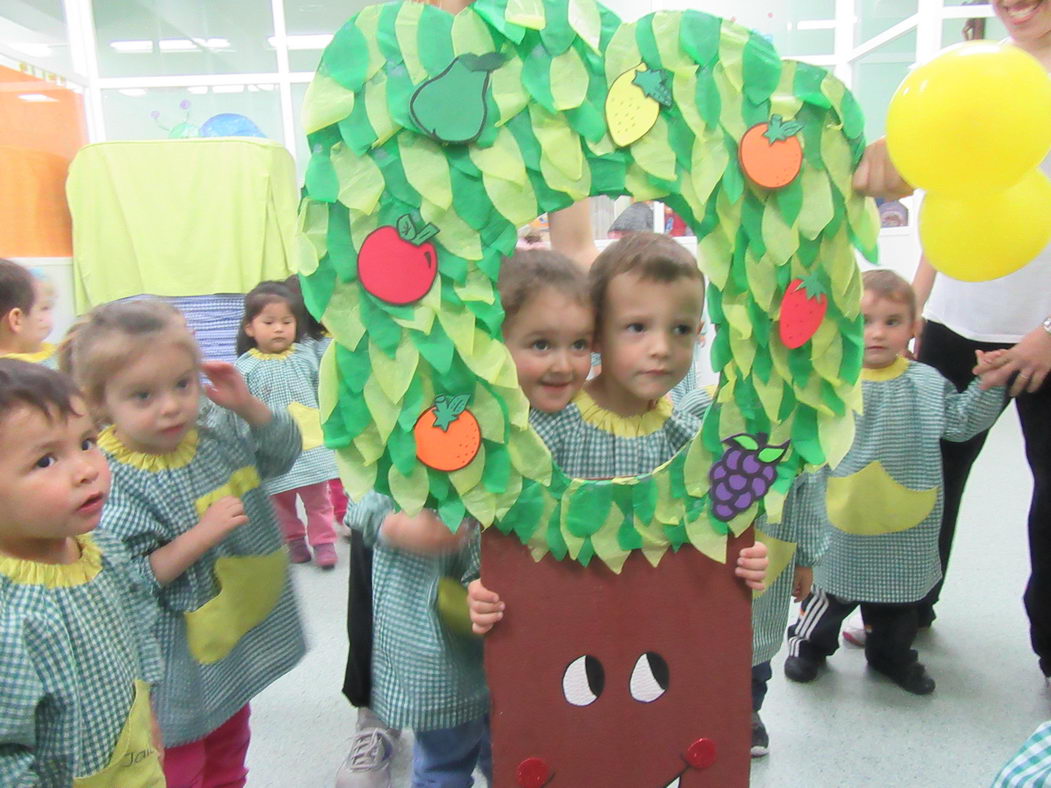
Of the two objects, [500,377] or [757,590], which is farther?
[757,590]

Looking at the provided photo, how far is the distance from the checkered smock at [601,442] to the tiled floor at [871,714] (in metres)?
0.79

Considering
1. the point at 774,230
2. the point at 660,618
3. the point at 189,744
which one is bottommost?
the point at 189,744

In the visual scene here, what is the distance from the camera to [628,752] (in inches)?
34.8

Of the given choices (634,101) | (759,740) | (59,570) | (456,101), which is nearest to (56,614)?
(59,570)

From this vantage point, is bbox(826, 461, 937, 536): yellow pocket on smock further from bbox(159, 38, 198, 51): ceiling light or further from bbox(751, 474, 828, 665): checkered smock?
bbox(159, 38, 198, 51): ceiling light

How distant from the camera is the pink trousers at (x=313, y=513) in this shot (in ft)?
8.13

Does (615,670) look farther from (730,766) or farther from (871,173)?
(871,173)

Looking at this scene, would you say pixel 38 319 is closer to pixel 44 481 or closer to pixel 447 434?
pixel 44 481

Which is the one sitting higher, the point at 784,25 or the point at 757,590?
the point at 784,25

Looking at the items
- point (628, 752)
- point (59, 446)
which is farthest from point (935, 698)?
point (59, 446)

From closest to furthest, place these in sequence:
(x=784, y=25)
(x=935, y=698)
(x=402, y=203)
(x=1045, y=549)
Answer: (x=402, y=203) < (x=1045, y=549) < (x=935, y=698) < (x=784, y=25)

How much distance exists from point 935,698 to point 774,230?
4.20 feet

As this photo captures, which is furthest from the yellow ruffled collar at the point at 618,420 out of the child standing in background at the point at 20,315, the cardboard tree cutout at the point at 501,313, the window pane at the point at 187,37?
the window pane at the point at 187,37

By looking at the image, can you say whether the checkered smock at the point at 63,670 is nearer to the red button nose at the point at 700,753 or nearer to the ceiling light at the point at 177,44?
the red button nose at the point at 700,753
